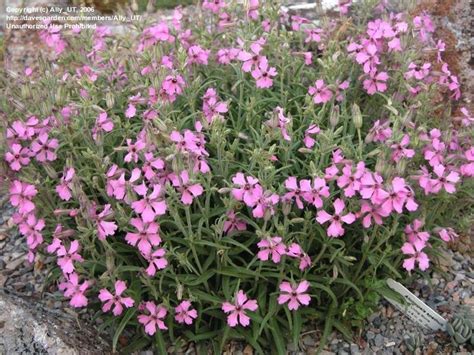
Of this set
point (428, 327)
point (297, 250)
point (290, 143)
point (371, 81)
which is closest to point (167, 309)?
point (297, 250)

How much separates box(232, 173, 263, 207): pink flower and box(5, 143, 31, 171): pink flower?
1.08 m

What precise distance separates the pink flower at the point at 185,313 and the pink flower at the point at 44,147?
38.0 inches

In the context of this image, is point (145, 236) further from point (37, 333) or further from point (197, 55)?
point (197, 55)

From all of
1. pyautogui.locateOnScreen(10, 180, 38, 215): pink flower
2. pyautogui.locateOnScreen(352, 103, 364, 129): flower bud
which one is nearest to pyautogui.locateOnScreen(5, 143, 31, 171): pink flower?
pyautogui.locateOnScreen(10, 180, 38, 215): pink flower

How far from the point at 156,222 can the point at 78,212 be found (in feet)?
1.20

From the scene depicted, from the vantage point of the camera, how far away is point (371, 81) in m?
3.32

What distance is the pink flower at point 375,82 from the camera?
3286 millimetres

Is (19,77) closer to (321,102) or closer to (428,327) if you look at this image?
(321,102)

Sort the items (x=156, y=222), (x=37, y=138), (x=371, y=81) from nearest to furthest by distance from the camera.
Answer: (x=156, y=222) → (x=37, y=138) → (x=371, y=81)

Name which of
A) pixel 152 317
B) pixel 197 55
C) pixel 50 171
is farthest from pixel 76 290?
pixel 197 55

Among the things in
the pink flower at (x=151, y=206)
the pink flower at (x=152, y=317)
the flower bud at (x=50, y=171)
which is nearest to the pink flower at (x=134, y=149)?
the pink flower at (x=151, y=206)

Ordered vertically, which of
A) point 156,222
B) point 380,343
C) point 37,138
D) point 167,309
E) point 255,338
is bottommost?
point 380,343

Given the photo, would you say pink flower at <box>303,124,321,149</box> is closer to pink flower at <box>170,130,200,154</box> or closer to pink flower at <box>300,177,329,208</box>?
pink flower at <box>300,177,329,208</box>

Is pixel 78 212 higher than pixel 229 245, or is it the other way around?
pixel 78 212
